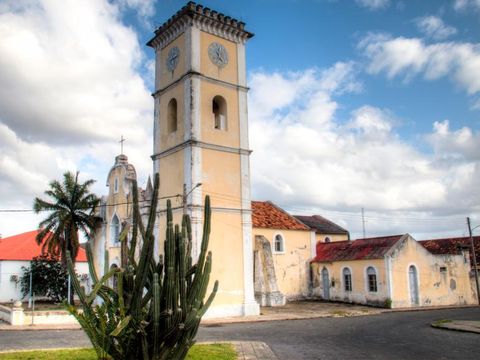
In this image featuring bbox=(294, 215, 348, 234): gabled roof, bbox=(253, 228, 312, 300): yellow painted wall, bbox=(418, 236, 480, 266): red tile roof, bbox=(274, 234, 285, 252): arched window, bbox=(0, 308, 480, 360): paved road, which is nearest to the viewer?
bbox=(0, 308, 480, 360): paved road

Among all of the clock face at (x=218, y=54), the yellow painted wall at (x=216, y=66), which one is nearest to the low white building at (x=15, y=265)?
the yellow painted wall at (x=216, y=66)

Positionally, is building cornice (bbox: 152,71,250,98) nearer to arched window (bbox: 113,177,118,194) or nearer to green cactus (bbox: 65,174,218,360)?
arched window (bbox: 113,177,118,194)

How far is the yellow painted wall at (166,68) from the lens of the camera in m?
25.2

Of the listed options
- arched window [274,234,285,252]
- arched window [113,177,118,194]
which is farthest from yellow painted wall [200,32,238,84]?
arched window [274,234,285,252]

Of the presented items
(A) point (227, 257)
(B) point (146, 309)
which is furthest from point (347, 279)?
(B) point (146, 309)

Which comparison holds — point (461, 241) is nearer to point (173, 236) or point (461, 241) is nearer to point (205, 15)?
point (205, 15)

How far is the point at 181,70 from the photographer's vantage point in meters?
25.1

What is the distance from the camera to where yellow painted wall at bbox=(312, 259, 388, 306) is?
28.9 metres

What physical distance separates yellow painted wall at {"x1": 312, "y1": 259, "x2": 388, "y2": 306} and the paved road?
7.59m

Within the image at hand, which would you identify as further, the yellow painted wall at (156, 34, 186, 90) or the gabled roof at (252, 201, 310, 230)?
the gabled roof at (252, 201, 310, 230)

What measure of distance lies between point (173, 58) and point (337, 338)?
1698 centimetres

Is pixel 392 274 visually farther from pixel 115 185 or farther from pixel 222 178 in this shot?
pixel 115 185

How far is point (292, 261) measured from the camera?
110ft

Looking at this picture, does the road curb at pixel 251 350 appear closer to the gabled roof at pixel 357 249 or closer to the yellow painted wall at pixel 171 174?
the yellow painted wall at pixel 171 174
